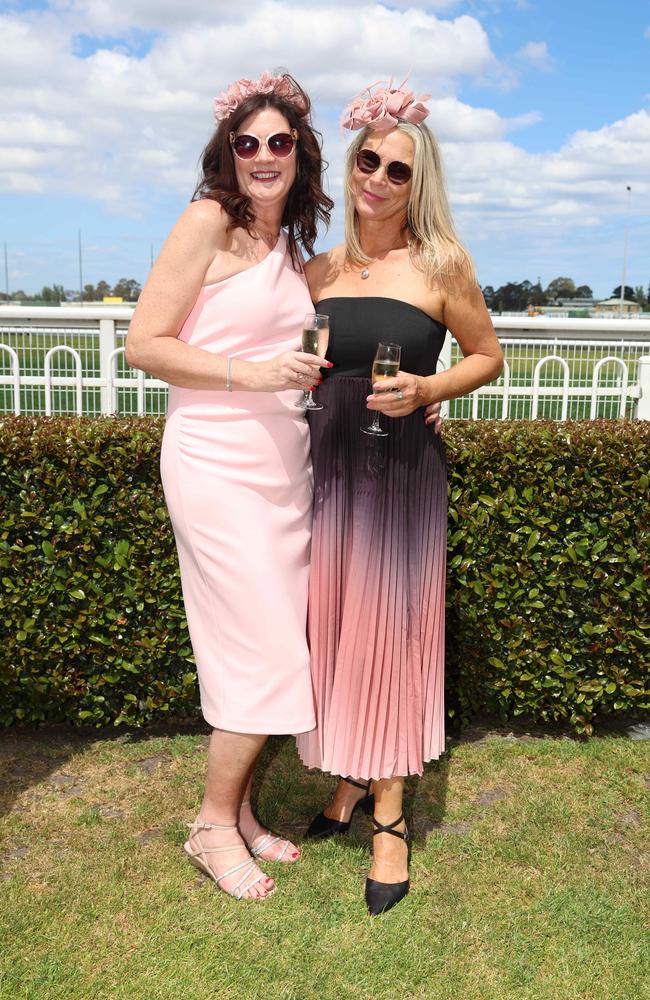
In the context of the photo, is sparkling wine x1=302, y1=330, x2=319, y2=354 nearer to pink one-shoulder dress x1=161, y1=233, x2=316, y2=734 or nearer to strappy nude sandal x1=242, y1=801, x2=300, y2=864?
pink one-shoulder dress x1=161, y1=233, x2=316, y2=734

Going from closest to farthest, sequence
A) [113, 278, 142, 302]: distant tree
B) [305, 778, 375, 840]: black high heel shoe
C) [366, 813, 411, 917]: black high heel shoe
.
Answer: [366, 813, 411, 917]: black high heel shoe < [305, 778, 375, 840]: black high heel shoe < [113, 278, 142, 302]: distant tree

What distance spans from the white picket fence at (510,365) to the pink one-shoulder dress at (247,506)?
4924mm

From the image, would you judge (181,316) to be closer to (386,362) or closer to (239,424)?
(239,424)

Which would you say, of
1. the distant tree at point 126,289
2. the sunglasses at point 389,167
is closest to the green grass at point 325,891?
→ the sunglasses at point 389,167

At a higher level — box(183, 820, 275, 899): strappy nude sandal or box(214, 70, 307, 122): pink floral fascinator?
box(214, 70, 307, 122): pink floral fascinator

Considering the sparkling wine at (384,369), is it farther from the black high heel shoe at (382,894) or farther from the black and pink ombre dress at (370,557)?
the black high heel shoe at (382,894)

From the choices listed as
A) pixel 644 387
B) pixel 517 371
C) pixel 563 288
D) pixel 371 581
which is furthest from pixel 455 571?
pixel 563 288

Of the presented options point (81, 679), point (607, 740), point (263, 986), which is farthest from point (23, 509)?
point (607, 740)

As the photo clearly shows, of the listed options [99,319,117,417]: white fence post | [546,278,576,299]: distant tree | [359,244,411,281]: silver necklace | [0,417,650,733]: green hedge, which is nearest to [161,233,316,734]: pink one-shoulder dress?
[359,244,411,281]: silver necklace

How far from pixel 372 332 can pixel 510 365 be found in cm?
655

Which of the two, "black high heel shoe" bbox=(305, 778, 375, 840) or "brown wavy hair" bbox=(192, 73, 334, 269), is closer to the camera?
"brown wavy hair" bbox=(192, 73, 334, 269)

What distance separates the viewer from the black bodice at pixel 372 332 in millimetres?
3051

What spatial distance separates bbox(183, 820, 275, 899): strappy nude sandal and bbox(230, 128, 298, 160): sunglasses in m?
2.34

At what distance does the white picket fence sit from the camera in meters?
8.47
